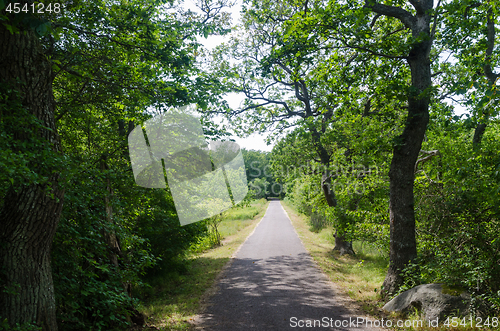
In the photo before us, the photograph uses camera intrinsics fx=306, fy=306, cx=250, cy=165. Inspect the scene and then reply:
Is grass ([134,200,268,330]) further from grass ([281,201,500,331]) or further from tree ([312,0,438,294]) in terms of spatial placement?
tree ([312,0,438,294])

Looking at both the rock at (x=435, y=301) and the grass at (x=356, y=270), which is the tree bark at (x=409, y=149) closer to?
the grass at (x=356, y=270)

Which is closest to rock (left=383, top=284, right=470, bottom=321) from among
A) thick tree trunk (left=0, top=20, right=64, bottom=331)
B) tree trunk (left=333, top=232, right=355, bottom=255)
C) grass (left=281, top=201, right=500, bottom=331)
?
grass (left=281, top=201, right=500, bottom=331)

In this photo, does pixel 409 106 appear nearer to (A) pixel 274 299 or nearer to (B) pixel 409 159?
(B) pixel 409 159

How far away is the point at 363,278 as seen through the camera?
9.86 meters

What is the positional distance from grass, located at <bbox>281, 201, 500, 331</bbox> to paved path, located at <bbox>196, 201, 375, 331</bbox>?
495 millimetres

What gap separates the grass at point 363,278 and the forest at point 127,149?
537 mm

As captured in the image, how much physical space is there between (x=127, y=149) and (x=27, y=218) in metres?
4.18

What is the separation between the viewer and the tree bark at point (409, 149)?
7043 millimetres

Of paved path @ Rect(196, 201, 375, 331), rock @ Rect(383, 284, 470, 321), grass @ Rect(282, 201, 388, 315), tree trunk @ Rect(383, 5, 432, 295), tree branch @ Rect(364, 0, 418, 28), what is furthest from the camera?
grass @ Rect(282, 201, 388, 315)

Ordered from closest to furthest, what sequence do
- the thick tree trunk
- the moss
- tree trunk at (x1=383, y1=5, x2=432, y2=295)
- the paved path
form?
the thick tree trunk → the moss → the paved path → tree trunk at (x1=383, y1=5, x2=432, y2=295)

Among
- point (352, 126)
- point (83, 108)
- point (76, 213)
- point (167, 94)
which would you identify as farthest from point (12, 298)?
point (352, 126)

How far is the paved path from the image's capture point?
646cm

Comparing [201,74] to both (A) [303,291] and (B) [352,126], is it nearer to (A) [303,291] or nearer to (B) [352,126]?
(B) [352,126]

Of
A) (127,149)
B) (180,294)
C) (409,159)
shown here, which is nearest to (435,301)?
(409,159)
